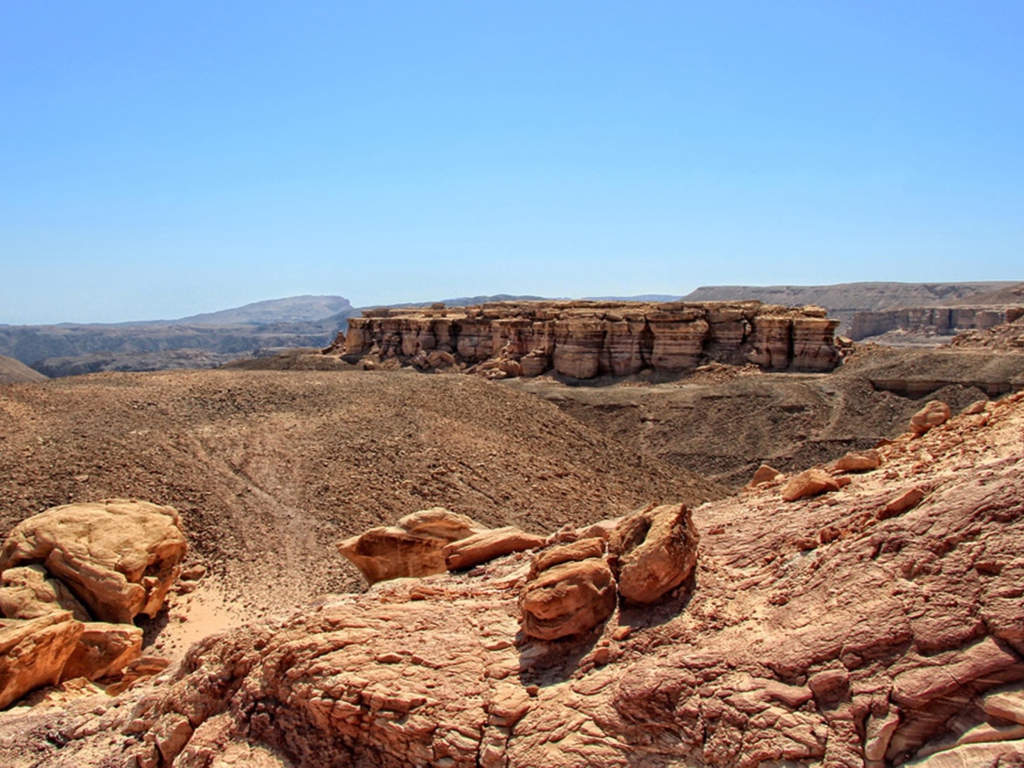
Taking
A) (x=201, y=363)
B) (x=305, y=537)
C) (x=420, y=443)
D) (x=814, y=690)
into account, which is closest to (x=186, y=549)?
(x=305, y=537)

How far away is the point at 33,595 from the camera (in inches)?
527

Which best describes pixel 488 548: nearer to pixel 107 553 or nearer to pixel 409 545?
pixel 409 545

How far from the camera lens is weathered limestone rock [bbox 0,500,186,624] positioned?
14.2 meters

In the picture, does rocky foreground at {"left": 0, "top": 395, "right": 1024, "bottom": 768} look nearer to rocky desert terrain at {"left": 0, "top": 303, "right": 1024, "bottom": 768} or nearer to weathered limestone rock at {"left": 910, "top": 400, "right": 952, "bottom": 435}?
rocky desert terrain at {"left": 0, "top": 303, "right": 1024, "bottom": 768}

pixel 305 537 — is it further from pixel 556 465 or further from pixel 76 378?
pixel 76 378

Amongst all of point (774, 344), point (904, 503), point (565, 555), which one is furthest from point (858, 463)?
point (774, 344)

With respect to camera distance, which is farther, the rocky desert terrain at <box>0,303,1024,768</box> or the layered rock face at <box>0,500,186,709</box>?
the layered rock face at <box>0,500,186,709</box>

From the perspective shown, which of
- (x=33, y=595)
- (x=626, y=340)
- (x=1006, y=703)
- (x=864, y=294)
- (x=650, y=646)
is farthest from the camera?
(x=864, y=294)

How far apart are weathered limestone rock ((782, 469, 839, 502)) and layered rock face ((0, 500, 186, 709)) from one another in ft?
33.6

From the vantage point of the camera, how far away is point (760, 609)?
6.75 meters

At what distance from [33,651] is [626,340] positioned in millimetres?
34870

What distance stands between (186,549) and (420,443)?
8167 mm

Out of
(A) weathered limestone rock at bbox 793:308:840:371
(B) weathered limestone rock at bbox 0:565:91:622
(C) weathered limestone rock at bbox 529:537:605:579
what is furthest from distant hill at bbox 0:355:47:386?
(C) weathered limestone rock at bbox 529:537:605:579

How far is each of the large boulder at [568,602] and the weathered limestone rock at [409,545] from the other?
202 inches
